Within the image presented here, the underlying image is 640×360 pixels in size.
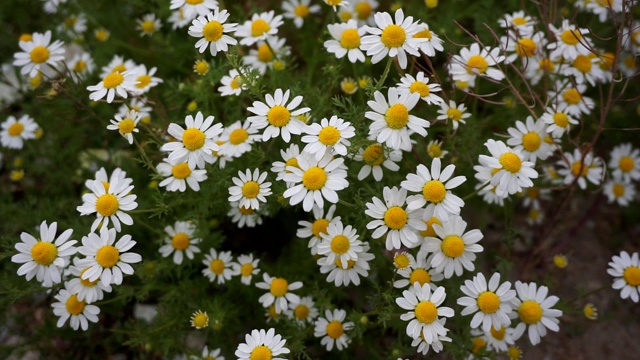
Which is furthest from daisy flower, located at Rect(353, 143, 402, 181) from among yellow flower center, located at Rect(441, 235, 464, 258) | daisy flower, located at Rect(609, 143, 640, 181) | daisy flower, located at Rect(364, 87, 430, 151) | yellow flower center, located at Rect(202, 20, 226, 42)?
daisy flower, located at Rect(609, 143, 640, 181)

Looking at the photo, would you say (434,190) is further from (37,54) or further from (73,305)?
(37,54)

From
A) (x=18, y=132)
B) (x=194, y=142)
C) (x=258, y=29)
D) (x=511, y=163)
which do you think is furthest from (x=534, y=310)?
(x=18, y=132)

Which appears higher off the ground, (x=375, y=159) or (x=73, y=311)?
(x=375, y=159)

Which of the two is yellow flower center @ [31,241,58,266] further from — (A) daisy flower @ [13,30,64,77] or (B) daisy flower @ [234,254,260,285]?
(A) daisy flower @ [13,30,64,77]

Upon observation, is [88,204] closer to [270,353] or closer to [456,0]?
[270,353]

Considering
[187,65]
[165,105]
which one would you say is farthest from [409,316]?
[187,65]

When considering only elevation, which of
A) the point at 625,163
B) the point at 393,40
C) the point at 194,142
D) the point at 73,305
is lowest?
the point at 625,163
